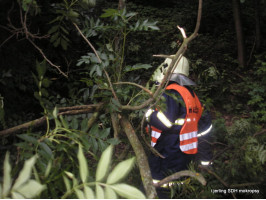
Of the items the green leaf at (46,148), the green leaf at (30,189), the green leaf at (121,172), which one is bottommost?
the green leaf at (46,148)

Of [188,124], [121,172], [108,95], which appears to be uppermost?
[121,172]

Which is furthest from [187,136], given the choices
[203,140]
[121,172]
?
[121,172]

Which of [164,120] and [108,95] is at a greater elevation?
[108,95]

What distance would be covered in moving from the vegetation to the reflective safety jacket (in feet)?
0.58

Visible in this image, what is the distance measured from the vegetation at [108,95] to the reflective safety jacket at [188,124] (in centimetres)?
18

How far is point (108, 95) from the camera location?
1.38 meters

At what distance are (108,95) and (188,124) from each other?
3.81 feet

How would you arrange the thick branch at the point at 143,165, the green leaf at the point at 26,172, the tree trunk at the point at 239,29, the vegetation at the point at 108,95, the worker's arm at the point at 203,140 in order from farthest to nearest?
the tree trunk at the point at 239,29
the worker's arm at the point at 203,140
the thick branch at the point at 143,165
the vegetation at the point at 108,95
the green leaf at the point at 26,172

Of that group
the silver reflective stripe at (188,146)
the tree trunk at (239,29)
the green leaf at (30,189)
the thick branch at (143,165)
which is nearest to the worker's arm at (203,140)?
the silver reflective stripe at (188,146)

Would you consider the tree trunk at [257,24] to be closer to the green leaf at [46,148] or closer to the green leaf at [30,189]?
the green leaf at [46,148]

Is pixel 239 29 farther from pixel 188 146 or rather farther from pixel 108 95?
pixel 108 95

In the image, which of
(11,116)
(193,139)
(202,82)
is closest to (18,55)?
(11,116)

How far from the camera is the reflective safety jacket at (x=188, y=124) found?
2324 millimetres

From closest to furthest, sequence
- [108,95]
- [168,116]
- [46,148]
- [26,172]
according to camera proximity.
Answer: [26,172]
[46,148]
[108,95]
[168,116]
